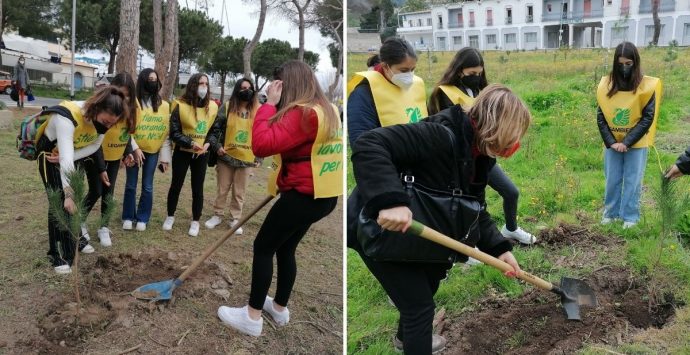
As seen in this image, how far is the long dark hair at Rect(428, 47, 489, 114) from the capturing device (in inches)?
138

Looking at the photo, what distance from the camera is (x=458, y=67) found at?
11.5ft

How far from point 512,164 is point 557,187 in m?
1.28

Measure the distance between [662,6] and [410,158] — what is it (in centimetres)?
1549

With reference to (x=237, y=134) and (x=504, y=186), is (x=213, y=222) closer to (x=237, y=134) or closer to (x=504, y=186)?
(x=237, y=134)

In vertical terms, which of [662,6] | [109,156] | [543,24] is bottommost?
[109,156]

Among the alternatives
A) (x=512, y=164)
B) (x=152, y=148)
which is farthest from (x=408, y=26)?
(x=152, y=148)

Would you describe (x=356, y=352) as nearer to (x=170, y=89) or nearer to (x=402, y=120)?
(x=402, y=120)

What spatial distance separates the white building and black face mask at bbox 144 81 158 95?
4522 mm

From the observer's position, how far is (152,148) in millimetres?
4504

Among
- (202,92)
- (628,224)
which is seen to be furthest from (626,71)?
(202,92)

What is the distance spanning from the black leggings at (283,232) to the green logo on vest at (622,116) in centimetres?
256

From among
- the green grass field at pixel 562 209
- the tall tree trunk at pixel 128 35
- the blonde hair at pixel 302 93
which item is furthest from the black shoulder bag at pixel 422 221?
the tall tree trunk at pixel 128 35

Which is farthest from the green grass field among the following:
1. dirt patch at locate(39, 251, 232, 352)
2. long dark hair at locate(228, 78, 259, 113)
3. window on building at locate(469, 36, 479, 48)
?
window on building at locate(469, 36, 479, 48)

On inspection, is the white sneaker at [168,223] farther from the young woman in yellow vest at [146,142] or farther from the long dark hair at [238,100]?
the long dark hair at [238,100]
